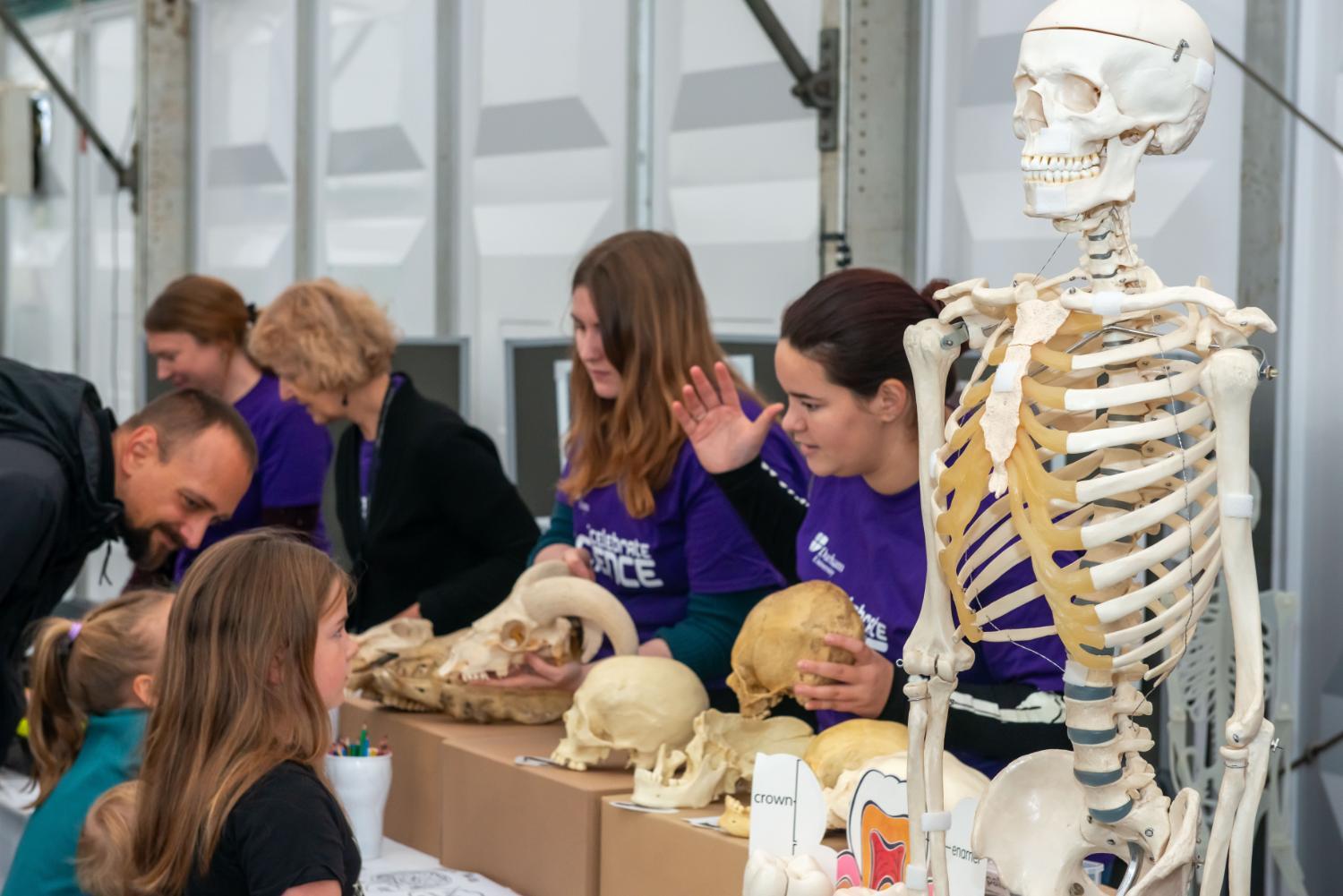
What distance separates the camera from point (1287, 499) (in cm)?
337

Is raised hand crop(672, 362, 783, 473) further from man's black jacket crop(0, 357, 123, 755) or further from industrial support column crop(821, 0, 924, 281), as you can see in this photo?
industrial support column crop(821, 0, 924, 281)

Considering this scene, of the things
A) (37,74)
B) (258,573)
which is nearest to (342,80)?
(37,74)

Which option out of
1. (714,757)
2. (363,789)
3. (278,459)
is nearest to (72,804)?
(363,789)

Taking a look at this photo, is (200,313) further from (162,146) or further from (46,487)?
(162,146)

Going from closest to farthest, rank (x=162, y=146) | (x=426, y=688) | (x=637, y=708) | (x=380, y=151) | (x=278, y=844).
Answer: (x=278, y=844) < (x=637, y=708) < (x=426, y=688) < (x=380, y=151) < (x=162, y=146)

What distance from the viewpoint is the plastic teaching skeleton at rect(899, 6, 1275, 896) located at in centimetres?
137

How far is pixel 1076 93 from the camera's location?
146cm

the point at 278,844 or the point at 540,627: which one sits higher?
the point at 540,627

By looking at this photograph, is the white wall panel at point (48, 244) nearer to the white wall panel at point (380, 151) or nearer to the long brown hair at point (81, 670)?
the white wall panel at point (380, 151)

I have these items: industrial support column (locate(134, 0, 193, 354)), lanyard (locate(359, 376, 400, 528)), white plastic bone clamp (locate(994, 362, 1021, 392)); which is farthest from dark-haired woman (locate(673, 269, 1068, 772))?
industrial support column (locate(134, 0, 193, 354))

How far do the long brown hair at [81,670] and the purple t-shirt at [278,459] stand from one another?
5.32 ft

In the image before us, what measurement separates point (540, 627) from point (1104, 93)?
161 cm

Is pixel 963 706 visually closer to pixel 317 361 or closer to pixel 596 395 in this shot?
pixel 596 395

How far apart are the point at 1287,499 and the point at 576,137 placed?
2790 mm
